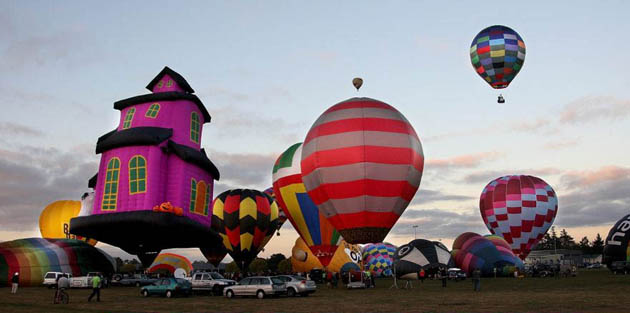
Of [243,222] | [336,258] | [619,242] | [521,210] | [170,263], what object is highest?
[521,210]

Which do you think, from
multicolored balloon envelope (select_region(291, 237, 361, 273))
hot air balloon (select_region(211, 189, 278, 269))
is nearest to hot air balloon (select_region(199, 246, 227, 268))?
hot air balloon (select_region(211, 189, 278, 269))

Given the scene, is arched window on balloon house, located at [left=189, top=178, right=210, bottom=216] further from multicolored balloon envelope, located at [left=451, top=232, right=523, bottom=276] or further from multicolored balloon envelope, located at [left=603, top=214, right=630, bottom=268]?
multicolored balloon envelope, located at [left=603, top=214, right=630, bottom=268]

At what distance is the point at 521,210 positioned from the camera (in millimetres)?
50375

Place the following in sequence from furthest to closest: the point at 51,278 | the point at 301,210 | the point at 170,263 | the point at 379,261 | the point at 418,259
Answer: the point at 379,261 → the point at 170,263 → the point at 301,210 → the point at 418,259 → the point at 51,278

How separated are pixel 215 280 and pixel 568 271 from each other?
3396cm

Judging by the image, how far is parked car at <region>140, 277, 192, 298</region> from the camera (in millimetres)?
26438

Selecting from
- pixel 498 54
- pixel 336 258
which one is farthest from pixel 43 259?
pixel 498 54

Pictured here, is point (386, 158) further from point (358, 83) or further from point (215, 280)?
point (215, 280)

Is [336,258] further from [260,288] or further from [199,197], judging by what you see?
[260,288]

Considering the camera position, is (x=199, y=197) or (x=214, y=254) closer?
(x=199, y=197)

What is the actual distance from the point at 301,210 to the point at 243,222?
9737mm

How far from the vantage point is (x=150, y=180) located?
34969 mm

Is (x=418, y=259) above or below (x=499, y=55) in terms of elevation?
below

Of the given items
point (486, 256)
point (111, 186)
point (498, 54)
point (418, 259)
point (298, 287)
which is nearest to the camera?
point (298, 287)
